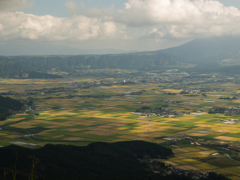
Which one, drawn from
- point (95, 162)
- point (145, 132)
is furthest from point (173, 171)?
point (145, 132)

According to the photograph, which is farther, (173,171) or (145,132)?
(145,132)

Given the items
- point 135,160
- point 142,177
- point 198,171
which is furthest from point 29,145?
point 198,171

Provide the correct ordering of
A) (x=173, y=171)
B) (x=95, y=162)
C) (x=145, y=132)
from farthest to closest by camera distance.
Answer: (x=145, y=132) → (x=95, y=162) → (x=173, y=171)

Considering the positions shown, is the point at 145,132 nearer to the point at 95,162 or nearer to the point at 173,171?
the point at 95,162

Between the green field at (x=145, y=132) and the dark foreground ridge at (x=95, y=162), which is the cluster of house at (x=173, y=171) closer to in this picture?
the dark foreground ridge at (x=95, y=162)

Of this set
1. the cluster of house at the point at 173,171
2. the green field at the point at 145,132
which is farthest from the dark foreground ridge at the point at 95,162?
the green field at the point at 145,132

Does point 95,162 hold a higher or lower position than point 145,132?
higher

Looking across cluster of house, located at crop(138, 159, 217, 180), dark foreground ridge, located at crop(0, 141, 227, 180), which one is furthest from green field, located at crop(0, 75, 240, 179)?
dark foreground ridge, located at crop(0, 141, 227, 180)

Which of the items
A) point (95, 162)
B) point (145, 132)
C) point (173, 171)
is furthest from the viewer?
point (145, 132)
